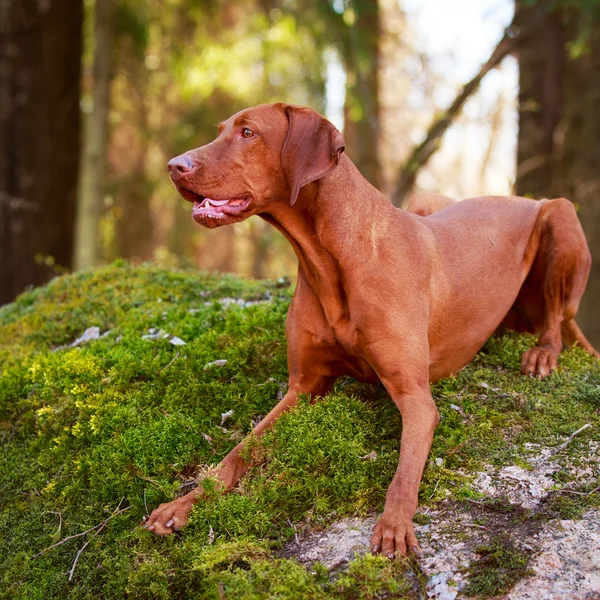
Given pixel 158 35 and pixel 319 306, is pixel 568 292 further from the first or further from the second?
pixel 158 35

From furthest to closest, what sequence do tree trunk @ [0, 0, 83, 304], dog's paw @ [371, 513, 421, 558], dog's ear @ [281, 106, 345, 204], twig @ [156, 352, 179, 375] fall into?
tree trunk @ [0, 0, 83, 304]
twig @ [156, 352, 179, 375]
dog's ear @ [281, 106, 345, 204]
dog's paw @ [371, 513, 421, 558]

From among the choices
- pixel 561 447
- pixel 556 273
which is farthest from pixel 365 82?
pixel 561 447

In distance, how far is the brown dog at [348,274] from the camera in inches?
139

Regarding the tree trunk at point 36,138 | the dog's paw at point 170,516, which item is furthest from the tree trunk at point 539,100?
the dog's paw at point 170,516

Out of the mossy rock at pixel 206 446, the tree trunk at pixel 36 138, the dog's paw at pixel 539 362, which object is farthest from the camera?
the tree trunk at pixel 36 138

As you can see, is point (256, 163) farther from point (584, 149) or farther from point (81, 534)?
point (584, 149)

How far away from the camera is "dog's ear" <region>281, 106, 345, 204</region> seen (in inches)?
138

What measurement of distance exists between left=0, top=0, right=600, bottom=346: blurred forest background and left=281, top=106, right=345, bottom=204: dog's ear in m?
3.96

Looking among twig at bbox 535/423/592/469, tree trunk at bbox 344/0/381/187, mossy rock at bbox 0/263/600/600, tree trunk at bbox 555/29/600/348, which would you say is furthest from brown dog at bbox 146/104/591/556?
tree trunk at bbox 555/29/600/348

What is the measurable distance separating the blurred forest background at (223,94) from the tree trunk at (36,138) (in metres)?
0.02

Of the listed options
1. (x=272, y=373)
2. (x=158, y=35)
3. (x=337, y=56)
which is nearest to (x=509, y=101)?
(x=337, y=56)

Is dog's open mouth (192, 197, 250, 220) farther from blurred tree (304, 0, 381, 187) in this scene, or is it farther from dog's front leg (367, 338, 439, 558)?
blurred tree (304, 0, 381, 187)

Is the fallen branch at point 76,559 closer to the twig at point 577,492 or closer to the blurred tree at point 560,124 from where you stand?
the twig at point 577,492

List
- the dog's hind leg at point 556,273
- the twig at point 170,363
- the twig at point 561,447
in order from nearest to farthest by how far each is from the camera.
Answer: the twig at point 561,447 < the twig at point 170,363 < the dog's hind leg at point 556,273
